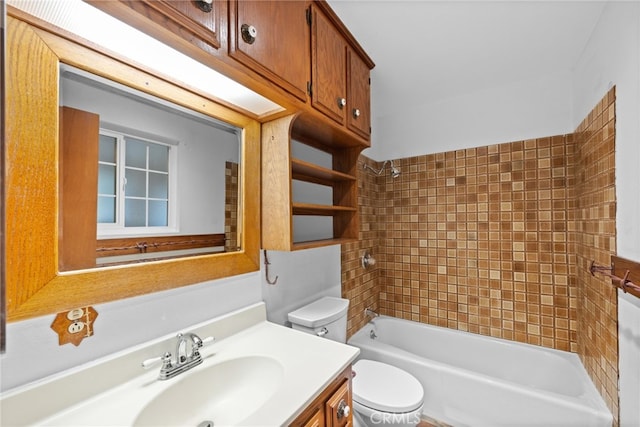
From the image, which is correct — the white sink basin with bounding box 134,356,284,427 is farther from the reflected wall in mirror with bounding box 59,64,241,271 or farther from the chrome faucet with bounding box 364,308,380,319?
the chrome faucet with bounding box 364,308,380,319

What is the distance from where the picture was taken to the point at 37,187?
658mm

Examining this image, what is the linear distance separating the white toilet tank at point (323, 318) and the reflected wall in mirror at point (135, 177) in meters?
0.55

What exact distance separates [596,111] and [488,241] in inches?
41.8

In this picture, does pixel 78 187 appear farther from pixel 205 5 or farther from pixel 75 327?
pixel 205 5

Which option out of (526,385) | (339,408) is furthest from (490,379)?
(339,408)

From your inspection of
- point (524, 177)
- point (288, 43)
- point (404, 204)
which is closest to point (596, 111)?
point (524, 177)

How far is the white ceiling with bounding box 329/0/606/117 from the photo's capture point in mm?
1322

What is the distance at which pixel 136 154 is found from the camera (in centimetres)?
88

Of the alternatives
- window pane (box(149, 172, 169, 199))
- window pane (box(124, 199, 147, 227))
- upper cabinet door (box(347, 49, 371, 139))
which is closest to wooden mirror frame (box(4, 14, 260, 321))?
window pane (box(124, 199, 147, 227))

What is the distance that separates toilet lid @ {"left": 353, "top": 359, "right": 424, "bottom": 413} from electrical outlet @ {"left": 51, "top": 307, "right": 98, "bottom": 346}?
1.29 m

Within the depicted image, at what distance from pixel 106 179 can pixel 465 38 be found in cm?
196

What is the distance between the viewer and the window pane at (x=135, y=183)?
854 mm

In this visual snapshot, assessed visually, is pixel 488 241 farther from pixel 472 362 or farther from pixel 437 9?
pixel 437 9

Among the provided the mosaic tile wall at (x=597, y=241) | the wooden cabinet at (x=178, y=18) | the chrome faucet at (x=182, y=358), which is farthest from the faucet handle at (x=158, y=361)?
the mosaic tile wall at (x=597, y=241)
